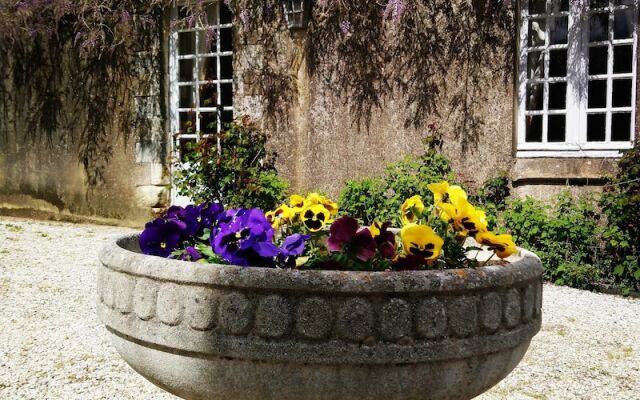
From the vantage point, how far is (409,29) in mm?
6863

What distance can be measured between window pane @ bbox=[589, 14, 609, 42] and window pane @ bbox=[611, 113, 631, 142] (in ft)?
2.39

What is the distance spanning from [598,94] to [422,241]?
5108mm

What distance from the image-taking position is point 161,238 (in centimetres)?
209

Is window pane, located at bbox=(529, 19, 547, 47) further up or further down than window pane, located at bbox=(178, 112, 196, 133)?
further up

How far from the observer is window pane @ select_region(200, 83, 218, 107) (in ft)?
27.2

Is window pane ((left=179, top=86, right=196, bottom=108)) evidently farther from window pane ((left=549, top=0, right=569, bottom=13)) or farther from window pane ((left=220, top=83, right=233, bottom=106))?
window pane ((left=549, top=0, right=569, bottom=13))

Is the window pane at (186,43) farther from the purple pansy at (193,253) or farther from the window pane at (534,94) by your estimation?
the purple pansy at (193,253)

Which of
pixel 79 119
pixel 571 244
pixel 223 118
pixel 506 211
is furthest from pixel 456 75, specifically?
pixel 79 119

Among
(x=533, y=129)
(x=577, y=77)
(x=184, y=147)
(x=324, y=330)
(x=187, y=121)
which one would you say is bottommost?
(x=324, y=330)

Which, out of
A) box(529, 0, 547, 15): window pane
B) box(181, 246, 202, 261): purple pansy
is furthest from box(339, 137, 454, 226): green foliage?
box(181, 246, 202, 261): purple pansy

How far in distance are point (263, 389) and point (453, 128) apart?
17.7ft

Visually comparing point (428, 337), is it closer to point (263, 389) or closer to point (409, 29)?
point (263, 389)

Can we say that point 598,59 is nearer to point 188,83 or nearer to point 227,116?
point 227,116

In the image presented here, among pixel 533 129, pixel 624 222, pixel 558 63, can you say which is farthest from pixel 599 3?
pixel 624 222
